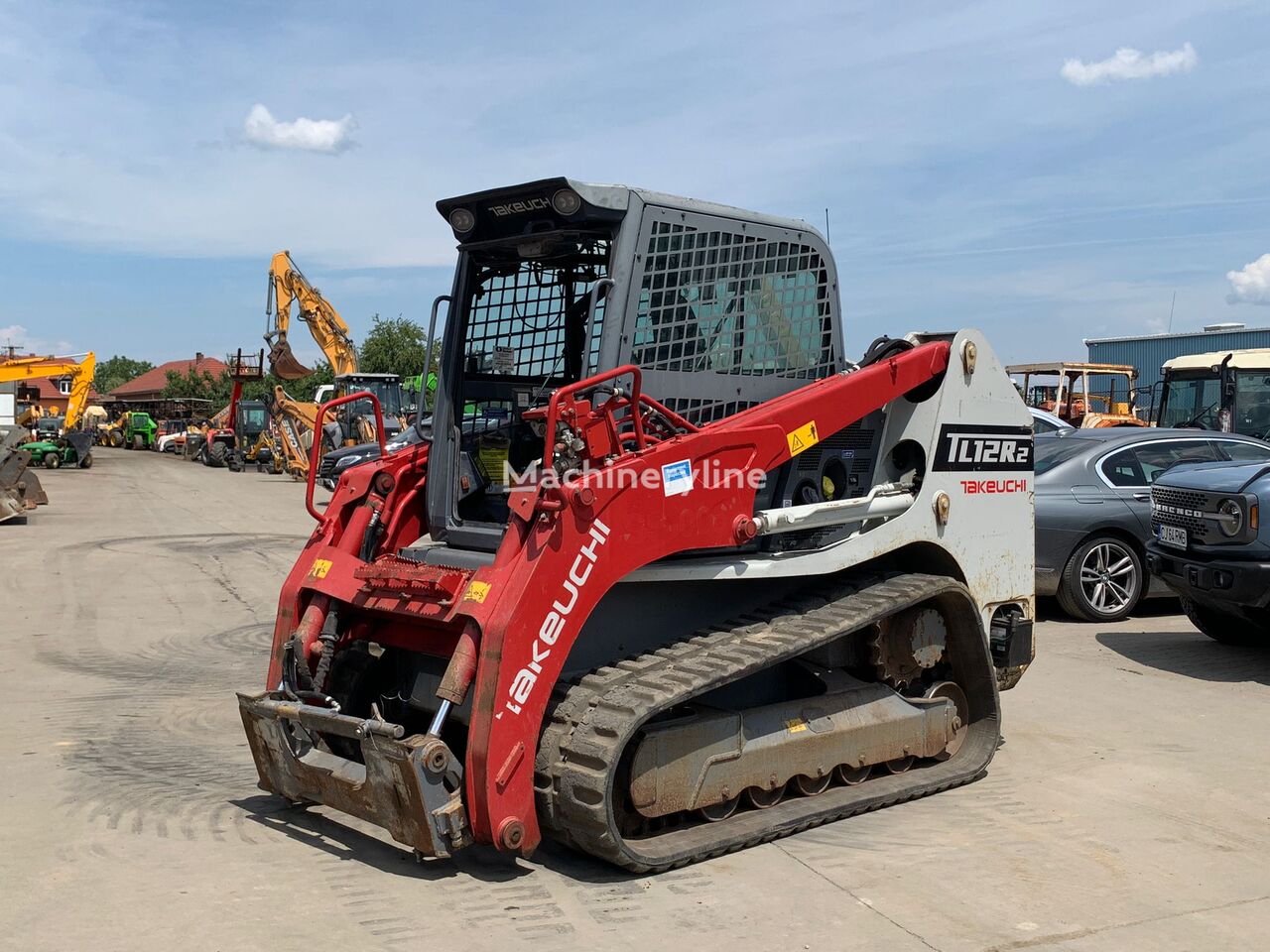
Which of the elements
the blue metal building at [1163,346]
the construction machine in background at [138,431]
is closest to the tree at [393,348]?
the construction machine in background at [138,431]

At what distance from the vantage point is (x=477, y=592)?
15.1ft

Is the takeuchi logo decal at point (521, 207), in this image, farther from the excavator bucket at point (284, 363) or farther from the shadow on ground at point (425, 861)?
the excavator bucket at point (284, 363)

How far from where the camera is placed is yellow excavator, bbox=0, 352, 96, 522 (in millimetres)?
19000

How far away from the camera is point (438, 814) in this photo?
171 inches

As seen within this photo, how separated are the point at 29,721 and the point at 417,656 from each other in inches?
113

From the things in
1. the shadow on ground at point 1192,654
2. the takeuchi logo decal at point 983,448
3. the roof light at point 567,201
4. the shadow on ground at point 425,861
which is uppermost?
the roof light at point 567,201

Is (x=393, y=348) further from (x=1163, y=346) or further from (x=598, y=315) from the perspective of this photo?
(x=598, y=315)

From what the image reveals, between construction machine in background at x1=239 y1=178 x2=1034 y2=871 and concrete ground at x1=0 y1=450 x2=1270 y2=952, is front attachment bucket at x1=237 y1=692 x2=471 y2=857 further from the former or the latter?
concrete ground at x1=0 y1=450 x2=1270 y2=952

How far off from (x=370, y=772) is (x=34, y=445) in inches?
1494

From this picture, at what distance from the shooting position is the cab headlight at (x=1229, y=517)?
8.14m

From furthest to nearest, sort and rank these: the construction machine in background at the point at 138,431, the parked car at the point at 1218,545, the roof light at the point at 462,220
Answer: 1. the construction machine in background at the point at 138,431
2. the parked car at the point at 1218,545
3. the roof light at the point at 462,220

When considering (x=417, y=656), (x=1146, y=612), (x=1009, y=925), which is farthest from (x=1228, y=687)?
(x=417, y=656)

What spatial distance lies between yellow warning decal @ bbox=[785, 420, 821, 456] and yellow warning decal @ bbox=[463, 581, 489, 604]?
150cm

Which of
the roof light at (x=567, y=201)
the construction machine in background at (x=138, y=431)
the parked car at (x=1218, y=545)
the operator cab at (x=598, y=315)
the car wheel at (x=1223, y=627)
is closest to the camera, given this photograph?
the roof light at (x=567, y=201)
